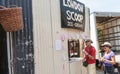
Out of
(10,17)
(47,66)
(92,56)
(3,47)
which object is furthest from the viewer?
(92,56)

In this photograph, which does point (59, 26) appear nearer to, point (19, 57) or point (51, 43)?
point (51, 43)

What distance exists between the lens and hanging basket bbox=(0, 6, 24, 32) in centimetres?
499

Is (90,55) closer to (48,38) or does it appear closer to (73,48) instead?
A: (73,48)

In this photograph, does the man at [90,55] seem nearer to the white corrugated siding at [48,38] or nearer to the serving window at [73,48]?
the serving window at [73,48]

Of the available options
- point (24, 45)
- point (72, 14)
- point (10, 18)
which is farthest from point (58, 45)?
point (10, 18)

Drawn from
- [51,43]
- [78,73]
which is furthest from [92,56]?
[51,43]

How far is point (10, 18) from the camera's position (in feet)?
16.4

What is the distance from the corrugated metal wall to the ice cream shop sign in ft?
6.03

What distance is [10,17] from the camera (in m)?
4.99

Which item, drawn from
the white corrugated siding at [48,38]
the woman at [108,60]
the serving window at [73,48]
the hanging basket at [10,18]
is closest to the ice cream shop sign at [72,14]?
the white corrugated siding at [48,38]

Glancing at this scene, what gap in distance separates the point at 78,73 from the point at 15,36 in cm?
381

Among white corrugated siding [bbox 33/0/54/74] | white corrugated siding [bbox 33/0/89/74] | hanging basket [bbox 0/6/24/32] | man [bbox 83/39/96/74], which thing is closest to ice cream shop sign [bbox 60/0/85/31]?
white corrugated siding [bbox 33/0/89/74]

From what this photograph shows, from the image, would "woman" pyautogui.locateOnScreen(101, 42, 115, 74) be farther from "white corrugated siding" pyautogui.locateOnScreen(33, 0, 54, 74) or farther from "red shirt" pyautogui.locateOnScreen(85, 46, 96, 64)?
"white corrugated siding" pyautogui.locateOnScreen(33, 0, 54, 74)

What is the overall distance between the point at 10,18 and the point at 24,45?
85cm
